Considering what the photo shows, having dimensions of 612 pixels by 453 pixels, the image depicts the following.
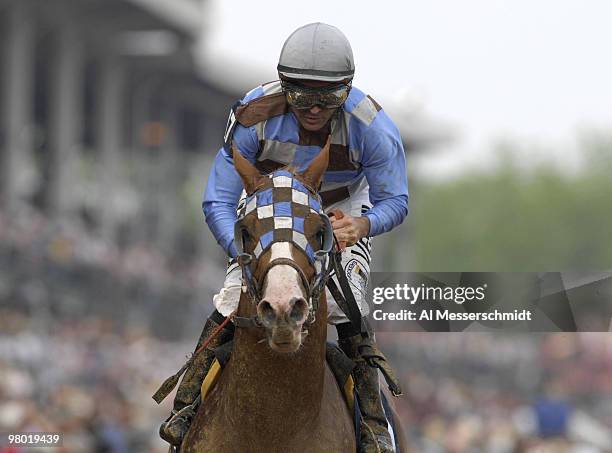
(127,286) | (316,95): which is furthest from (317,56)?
(127,286)

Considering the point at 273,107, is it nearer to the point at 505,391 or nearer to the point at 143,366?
the point at 143,366

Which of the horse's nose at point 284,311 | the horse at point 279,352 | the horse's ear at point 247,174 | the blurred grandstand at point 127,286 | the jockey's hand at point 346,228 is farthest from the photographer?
the blurred grandstand at point 127,286

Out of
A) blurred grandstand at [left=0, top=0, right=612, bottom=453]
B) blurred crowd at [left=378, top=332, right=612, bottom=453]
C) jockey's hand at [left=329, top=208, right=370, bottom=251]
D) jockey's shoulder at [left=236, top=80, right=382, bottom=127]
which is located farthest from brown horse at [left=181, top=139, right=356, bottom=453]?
blurred crowd at [left=378, top=332, right=612, bottom=453]

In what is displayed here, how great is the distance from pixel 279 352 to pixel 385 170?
1.38 m

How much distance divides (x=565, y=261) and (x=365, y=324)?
2606 inches

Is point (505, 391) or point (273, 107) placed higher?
point (505, 391)

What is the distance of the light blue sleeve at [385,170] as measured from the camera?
20.3 feet

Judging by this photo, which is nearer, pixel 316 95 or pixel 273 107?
pixel 316 95

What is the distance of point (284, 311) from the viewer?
4730 mm

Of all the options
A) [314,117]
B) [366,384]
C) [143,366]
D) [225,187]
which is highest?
[143,366]

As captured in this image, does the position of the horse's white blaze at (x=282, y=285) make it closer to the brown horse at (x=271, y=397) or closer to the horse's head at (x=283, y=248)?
the horse's head at (x=283, y=248)

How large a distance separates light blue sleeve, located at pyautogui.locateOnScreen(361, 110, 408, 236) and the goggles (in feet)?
1.03

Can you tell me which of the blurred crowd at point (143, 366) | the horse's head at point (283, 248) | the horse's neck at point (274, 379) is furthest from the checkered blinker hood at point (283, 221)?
the blurred crowd at point (143, 366)

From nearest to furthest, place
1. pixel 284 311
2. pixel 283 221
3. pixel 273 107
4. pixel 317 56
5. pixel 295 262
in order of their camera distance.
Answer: pixel 284 311, pixel 295 262, pixel 283 221, pixel 317 56, pixel 273 107
